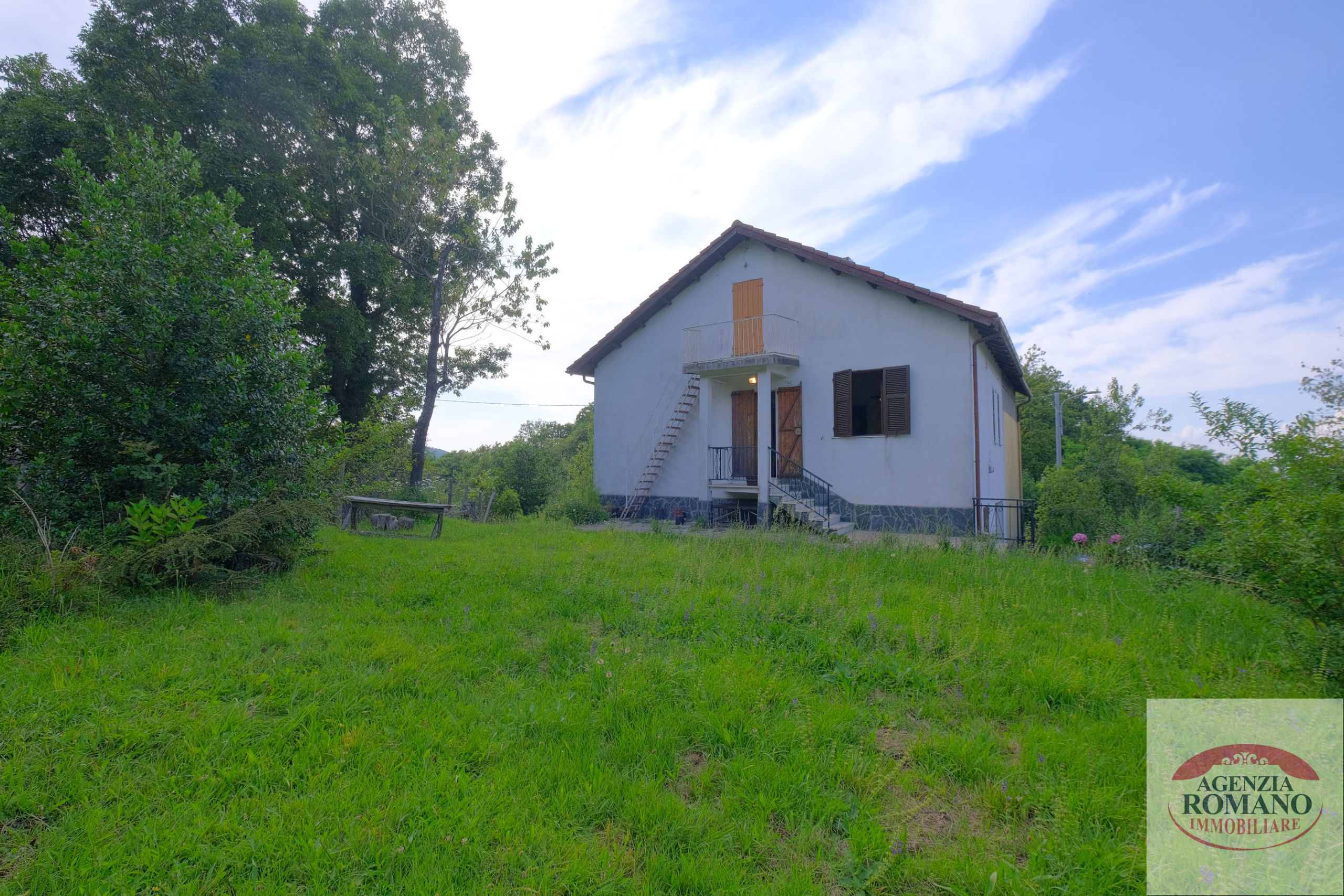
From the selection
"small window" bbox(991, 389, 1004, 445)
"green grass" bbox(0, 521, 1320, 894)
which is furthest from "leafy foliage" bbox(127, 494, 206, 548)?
"small window" bbox(991, 389, 1004, 445)

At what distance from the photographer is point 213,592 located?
5246 mm

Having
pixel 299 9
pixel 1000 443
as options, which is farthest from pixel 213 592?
pixel 299 9

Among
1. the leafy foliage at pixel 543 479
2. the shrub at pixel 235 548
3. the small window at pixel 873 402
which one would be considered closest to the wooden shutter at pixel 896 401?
the small window at pixel 873 402

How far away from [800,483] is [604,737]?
10735mm

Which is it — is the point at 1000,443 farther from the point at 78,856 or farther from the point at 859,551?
the point at 78,856

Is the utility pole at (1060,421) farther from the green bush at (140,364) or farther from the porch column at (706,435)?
the green bush at (140,364)

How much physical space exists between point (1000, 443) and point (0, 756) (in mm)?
16857

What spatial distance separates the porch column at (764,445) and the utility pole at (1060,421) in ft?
33.9

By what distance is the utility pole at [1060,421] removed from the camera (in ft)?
72.9

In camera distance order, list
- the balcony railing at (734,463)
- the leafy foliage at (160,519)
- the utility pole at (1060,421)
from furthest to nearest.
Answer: the utility pole at (1060,421), the balcony railing at (734,463), the leafy foliage at (160,519)

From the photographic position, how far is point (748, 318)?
13867 millimetres

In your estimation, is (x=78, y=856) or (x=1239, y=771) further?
(x=1239, y=771)

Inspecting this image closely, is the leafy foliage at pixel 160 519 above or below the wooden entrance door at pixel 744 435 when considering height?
below

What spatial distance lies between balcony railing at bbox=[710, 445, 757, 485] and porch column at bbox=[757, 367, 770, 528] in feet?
3.42
